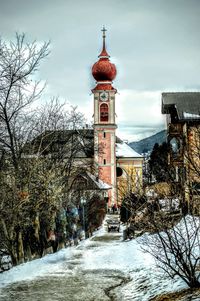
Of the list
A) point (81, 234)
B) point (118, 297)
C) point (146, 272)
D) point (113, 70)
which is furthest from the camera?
point (113, 70)

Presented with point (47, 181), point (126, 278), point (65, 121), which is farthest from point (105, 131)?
point (126, 278)

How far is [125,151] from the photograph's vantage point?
230ft

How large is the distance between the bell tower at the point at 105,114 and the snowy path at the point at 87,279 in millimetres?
46040

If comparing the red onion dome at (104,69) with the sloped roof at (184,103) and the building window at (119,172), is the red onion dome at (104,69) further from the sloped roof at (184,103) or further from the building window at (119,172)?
the sloped roof at (184,103)

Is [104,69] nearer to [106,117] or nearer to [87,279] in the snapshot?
[106,117]

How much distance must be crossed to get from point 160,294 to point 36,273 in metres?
4.95

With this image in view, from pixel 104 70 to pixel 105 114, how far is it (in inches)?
250

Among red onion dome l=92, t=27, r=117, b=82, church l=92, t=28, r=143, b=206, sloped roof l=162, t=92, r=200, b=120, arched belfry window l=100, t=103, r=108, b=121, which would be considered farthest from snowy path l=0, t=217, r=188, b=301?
red onion dome l=92, t=27, r=117, b=82

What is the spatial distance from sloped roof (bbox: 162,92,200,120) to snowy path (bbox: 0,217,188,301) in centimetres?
1452

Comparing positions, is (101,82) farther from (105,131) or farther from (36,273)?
(36,273)

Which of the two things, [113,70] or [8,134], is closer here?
[8,134]

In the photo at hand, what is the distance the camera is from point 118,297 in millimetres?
10484

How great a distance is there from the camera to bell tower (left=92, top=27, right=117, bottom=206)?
63.2 m

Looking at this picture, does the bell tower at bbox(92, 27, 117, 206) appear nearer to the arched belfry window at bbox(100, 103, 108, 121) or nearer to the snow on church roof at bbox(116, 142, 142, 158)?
the arched belfry window at bbox(100, 103, 108, 121)
